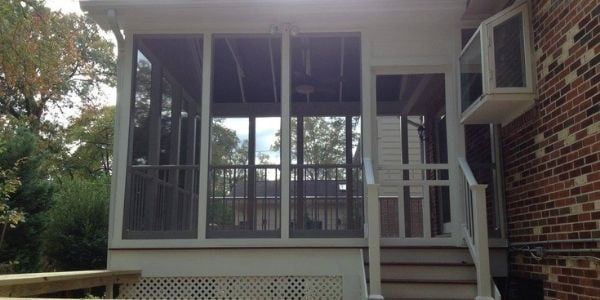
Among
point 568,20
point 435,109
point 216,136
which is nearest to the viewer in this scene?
point 568,20

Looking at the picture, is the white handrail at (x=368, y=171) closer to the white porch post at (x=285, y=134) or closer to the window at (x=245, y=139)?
the white porch post at (x=285, y=134)

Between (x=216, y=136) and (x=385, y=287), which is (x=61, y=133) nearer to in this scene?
(x=216, y=136)

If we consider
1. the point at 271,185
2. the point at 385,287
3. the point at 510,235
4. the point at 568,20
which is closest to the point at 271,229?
the point at 271,185

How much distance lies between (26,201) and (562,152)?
28.6ft

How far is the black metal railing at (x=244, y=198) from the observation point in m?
5.60

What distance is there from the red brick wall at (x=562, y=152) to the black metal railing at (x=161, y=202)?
3.17 meters

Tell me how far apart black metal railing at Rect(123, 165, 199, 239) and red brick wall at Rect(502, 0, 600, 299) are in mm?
3170

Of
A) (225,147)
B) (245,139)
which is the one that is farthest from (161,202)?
(245,139)

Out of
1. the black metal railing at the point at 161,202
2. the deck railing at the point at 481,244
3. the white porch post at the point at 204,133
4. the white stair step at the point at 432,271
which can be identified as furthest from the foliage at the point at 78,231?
the deck railing at the point at 481,244

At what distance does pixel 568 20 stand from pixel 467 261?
2371 mm

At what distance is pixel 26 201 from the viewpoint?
31.2 feet

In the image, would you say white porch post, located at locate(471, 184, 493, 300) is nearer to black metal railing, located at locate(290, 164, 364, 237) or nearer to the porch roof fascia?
black metal railing, located at locate(290, 164, 364, 237)

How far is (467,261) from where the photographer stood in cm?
519

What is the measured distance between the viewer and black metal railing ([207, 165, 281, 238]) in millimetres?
5602
